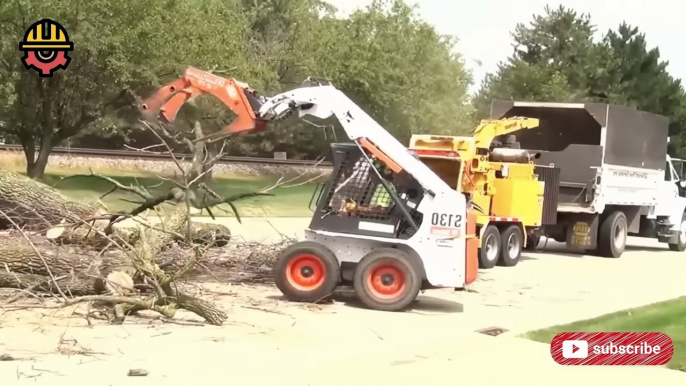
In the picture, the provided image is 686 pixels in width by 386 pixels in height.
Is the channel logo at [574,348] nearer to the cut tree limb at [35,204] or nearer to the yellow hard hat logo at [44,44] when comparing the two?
the cut tree limb at [35,204]

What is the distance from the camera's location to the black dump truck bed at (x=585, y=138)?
20.1 m

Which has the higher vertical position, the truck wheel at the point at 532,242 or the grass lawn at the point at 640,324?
the truck wheel at the point at 532,242

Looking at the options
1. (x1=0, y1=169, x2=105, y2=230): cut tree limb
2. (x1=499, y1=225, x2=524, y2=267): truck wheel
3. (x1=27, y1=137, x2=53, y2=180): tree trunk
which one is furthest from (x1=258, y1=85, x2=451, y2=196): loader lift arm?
(x1=27, y1=137, x2=53, y2=180): tree trunk

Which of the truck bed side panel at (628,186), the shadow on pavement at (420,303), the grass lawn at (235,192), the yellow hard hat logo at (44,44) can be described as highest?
the yellow hard hat logo at (44,44)

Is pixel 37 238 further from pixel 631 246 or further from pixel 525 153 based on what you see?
pixel 631 246

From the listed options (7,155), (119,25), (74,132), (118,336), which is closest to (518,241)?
(118,336)

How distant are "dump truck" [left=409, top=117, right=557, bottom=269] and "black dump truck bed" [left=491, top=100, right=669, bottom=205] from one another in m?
1.02

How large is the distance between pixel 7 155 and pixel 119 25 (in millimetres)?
10757

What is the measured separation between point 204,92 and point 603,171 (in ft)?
35.2

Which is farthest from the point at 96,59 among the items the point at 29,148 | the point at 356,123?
the point at 356,123

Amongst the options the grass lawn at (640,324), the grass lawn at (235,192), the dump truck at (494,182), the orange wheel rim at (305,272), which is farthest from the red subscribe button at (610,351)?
the grass lawn at (235,192)

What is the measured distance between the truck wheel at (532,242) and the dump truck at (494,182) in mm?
473

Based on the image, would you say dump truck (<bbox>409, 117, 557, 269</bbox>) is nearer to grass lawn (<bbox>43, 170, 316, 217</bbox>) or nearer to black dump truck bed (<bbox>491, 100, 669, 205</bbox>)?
black dump truck bed (<bbox>491, 100, 669, 205</bbox>)

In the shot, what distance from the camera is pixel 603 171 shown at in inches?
787
